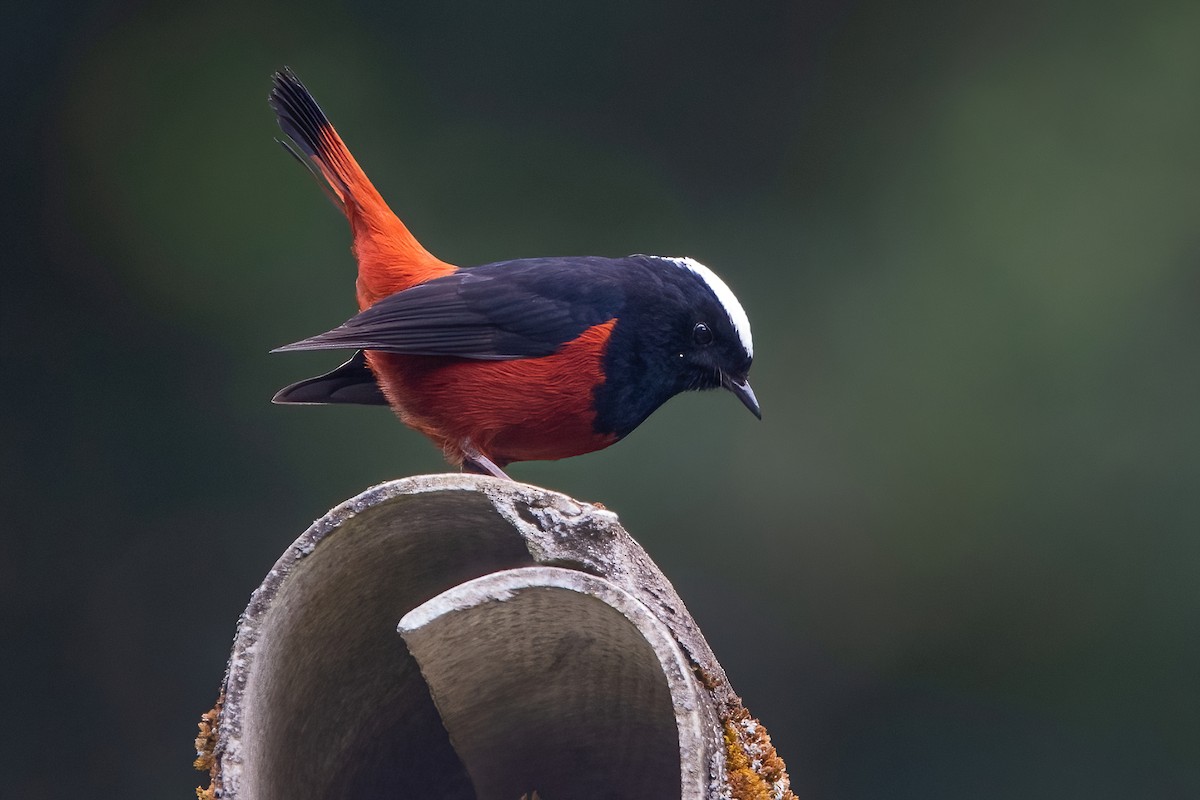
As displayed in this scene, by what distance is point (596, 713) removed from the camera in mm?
2199

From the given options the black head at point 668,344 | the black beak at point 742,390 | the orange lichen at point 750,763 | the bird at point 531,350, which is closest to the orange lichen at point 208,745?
the orange lichen at point 750,763

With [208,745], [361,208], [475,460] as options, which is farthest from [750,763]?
[361,208]

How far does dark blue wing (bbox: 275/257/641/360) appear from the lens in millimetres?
2723

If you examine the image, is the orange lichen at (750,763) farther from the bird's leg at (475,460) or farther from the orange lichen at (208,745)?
the bird's leg at (475,460)

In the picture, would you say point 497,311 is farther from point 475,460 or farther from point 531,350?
point 475,460

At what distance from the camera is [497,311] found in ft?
9.47

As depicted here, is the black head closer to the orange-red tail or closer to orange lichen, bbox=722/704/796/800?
the orange-red tail

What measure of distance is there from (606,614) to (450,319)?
3.95 feet

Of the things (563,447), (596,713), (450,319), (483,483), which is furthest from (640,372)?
(483,483)

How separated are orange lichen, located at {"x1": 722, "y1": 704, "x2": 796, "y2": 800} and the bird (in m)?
0.97

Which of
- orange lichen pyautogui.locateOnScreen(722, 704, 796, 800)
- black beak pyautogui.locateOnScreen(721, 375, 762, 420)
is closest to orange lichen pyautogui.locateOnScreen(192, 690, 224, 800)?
orange lichen pyautogui.locateOnScreen(722, 704, 796, 800)

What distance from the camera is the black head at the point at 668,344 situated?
112 inches

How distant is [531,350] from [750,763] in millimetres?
1233

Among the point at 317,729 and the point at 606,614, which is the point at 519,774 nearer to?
the point at 317,729
